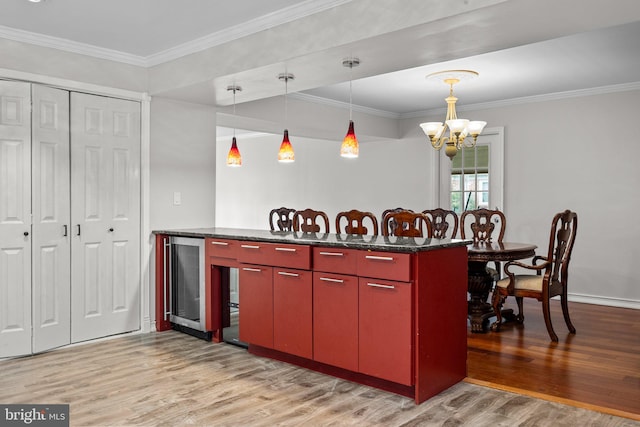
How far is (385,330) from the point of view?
2934 millimetres

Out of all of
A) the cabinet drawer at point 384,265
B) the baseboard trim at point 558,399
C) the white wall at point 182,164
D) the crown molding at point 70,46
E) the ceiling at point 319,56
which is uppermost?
the ceiling at point 319,56

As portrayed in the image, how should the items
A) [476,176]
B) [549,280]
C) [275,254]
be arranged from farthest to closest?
1. [476,176]
2. [549,280]
3. [275,254]

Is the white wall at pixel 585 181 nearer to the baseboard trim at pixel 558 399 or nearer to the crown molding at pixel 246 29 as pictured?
the baseboard trim at pixel 558 399

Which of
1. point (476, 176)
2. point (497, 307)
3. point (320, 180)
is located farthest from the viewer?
point (320, 180)

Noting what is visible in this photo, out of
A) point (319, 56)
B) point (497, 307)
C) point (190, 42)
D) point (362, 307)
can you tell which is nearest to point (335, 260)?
point (362, 307)

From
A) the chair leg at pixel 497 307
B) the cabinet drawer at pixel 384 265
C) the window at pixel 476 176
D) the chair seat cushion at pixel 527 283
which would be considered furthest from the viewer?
the window at pixel 476 176

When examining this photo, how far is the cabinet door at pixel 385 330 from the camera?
284cm

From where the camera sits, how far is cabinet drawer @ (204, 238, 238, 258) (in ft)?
12.7

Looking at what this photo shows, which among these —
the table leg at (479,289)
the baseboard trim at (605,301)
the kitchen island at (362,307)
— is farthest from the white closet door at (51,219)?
the baseboard trim at (605,301)

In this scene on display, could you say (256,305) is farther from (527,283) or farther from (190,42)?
(527,283)

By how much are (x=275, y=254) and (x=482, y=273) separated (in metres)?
2.06

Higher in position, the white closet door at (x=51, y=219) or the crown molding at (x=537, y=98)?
the crown molding at (x=537, y=98)

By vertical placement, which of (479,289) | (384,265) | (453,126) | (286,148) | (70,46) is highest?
(70,46)

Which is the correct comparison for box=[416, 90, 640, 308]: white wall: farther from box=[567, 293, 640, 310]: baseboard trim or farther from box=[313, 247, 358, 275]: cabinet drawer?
box=[313, 247, 358, 275]: cabinet drawer
